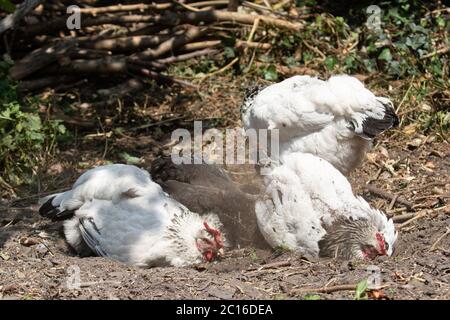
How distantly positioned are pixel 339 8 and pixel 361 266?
4.61 meters

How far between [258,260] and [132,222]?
0.87 metres

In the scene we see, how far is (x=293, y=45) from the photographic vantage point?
27.7 feet

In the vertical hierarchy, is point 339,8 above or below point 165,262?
above

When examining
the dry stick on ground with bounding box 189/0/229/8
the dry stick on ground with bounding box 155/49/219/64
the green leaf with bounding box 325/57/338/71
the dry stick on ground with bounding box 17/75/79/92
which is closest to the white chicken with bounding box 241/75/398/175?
the green leaf with bounding box 325/57/338/71

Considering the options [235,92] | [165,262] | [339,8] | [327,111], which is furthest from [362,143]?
[339,8]

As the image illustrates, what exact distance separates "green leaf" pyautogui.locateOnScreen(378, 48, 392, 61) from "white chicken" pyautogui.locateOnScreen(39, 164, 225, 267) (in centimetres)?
312

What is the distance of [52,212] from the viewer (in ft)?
19.2

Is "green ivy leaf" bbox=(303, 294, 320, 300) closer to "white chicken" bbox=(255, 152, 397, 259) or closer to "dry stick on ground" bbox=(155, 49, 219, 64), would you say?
"white chicken" bbox=(255, 152, 397, 259)

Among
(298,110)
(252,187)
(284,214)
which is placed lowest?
(252,187)

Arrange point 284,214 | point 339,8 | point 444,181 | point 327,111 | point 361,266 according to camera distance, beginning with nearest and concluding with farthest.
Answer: point 361,266, point 284,214, point 327,111, point 444,181, point 339,8

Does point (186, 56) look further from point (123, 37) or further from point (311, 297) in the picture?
point (311, 297)

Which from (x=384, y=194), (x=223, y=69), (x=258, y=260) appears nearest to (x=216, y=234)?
(x=258, y=260)

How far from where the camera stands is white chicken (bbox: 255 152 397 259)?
512 cm

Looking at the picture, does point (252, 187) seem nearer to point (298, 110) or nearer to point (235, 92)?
point (298, 110)
